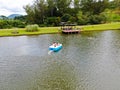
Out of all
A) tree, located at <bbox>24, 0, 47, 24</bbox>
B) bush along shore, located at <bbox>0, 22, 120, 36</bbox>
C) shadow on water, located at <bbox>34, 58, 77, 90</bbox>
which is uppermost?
tree, located at <bbox>24, 0, 47, 24</bbox>

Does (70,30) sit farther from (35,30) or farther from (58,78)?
(58,78)

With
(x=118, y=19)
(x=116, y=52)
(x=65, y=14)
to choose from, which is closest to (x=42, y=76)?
(x=116, y=52)

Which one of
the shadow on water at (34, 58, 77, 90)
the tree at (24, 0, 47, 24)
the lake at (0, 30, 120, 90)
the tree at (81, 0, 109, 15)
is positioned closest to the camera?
the shadow on water at (34, 58, 77, 90)

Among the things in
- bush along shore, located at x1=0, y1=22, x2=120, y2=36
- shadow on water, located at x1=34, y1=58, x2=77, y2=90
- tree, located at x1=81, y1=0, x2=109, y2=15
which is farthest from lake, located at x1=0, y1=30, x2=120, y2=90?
tree, located at x1=81, y1=0, x2=109, y2=15

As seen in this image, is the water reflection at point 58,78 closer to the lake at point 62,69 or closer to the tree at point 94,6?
the lake at point 62,69

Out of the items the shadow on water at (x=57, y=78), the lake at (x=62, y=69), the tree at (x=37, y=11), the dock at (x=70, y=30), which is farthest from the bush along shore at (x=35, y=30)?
the shadow on water at (x=57, y=78)

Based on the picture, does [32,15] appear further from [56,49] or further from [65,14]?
[56,49]

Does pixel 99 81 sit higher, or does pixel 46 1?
pixel 46 1

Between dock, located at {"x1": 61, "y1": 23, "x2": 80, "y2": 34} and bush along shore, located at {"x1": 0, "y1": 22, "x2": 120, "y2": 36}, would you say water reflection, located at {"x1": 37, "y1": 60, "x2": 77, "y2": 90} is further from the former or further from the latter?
bush along shore, located at {"x1": 0, "y1": 22, "x2": 120, "y2": 36}

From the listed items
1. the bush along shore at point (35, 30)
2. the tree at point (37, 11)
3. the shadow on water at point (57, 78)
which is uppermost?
the tree at point (37, 11)
